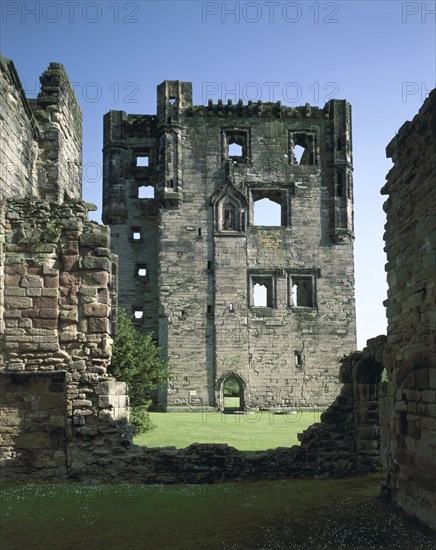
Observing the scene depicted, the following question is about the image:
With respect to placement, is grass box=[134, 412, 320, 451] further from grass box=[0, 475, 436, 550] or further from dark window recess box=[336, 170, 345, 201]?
dark window recess box=[336, 170, 345, 201]

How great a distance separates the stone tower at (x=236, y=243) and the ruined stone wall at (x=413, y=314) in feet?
62.6

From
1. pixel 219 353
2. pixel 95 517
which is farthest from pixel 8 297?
pixel 219 353

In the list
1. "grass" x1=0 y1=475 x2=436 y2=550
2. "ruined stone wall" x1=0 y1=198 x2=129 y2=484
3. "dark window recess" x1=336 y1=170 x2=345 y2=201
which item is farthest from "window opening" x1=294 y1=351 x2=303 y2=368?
"ruined stone wall" x1=0 y1=198 x2=129 y2=484

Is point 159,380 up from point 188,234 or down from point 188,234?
down

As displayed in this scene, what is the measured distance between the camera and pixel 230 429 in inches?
749

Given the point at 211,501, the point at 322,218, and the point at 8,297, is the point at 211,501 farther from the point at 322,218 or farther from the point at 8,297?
the point at 322,218

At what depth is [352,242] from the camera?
95.3ft

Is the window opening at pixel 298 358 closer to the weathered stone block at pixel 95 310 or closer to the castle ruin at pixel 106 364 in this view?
the castle ruin at pixel 106 364

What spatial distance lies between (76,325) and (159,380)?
972 cm

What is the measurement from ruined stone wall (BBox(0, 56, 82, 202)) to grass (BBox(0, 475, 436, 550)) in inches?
221

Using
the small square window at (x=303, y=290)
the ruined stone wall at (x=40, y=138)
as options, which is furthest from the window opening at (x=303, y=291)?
the ruined stone wall at (x=40, y=138)

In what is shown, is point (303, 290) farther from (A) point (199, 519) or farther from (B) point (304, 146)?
(A) point (199, 519)

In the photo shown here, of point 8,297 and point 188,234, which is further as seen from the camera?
point 188,234

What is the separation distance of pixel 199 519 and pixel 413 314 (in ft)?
12.5
